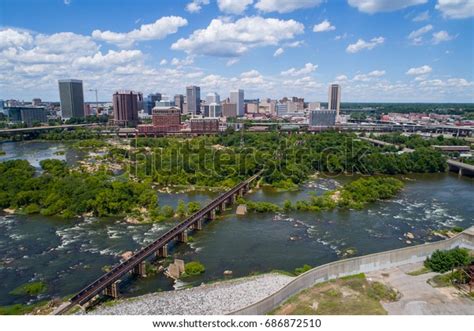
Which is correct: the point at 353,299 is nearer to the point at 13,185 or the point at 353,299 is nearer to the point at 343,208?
the point at 343,208

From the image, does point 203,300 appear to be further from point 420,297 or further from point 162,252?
point 420,297

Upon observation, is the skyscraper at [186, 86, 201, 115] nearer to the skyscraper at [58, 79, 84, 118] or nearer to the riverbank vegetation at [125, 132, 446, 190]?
the skyscraper at [58, 79, 84, 118]

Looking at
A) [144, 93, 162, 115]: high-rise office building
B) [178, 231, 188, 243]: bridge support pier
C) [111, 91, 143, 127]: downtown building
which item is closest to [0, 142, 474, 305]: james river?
[178, 231, 188, 243]: bridge support pier

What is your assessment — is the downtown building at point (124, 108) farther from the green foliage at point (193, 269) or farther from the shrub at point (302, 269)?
the shrub at point (302, 269)

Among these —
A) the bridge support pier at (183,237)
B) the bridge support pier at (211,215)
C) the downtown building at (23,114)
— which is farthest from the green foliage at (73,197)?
the downtown building at (23,114)

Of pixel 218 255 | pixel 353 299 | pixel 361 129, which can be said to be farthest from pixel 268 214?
pixel 361 129

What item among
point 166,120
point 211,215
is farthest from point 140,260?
point 166,120
